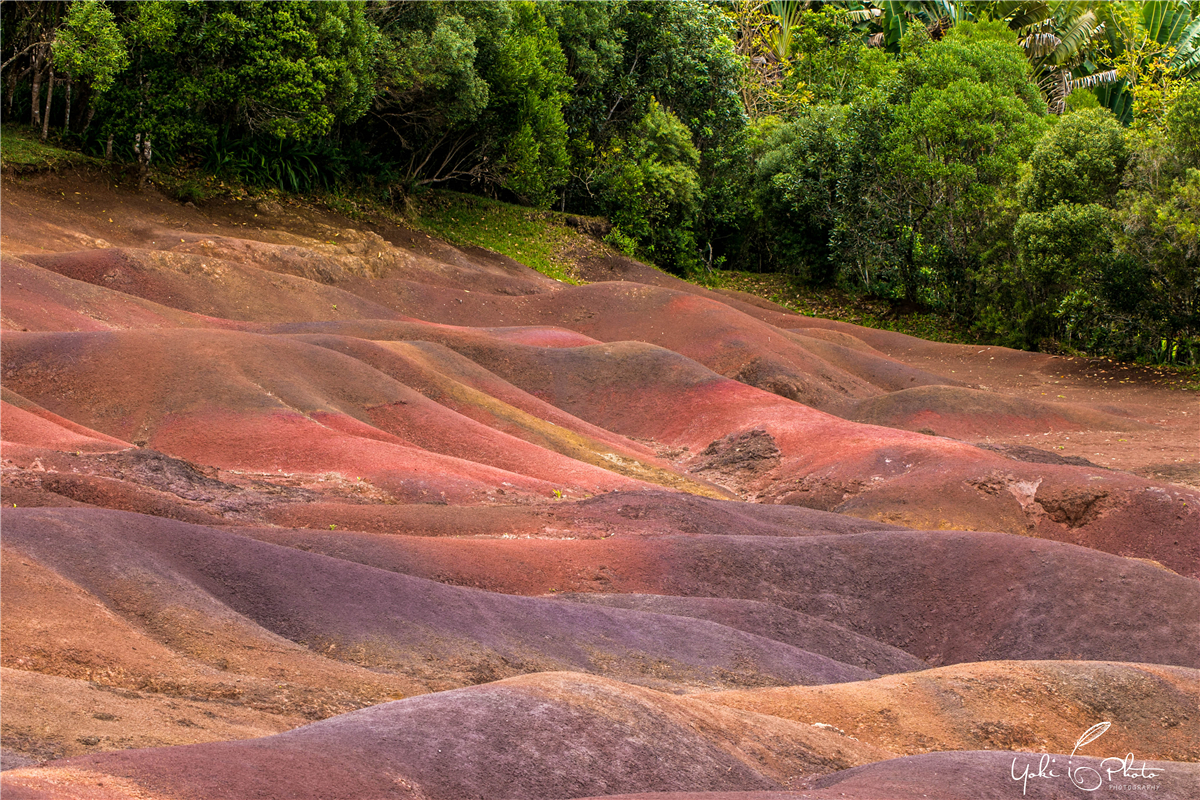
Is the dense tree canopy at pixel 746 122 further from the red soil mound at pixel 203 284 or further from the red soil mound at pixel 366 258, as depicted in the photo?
the red soil mound at pixel 203 284

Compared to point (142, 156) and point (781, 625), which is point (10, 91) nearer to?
point (142, 156)

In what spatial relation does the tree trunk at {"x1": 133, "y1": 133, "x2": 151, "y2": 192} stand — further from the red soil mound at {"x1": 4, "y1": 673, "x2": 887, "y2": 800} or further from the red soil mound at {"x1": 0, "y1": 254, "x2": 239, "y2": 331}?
the red soil mound at {"x1": 4, "y1": 673, "x2": 887, "y2": 800}

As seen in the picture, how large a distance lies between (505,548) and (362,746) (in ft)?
25.5

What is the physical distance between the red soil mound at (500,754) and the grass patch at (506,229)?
35378 mm

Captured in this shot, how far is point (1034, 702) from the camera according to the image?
35.7ft

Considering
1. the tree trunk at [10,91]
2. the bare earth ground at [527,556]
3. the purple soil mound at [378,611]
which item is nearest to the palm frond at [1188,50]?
the bare earth ground at [527,556]

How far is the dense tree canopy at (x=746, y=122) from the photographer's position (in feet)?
105

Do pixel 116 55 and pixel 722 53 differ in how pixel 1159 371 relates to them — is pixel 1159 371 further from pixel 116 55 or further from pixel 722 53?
pixel 116 55

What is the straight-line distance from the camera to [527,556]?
1447 centimetres

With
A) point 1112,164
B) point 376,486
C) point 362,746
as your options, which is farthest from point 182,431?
point 1112,164

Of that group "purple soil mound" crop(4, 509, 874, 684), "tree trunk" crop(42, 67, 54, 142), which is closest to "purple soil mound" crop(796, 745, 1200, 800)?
"purple soil mound" crop(4, 509, 874, 684)

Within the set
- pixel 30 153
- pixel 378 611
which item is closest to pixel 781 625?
pixel 378 611

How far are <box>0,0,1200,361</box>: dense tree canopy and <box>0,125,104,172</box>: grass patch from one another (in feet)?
2.20

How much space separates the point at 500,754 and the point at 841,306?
4287cm
